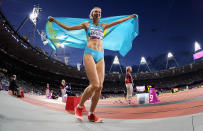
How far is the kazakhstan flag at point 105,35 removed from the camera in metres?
3.92

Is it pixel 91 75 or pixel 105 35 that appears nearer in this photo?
pixel 91 75

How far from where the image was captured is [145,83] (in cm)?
4338

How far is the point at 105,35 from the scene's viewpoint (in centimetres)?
393

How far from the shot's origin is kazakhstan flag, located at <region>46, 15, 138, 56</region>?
12.9 ft

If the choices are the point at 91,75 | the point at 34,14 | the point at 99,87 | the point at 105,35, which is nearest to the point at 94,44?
the point at 91,75

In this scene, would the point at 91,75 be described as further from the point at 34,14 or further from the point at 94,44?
the point at 34,14

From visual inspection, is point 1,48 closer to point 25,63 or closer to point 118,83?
point 25,63

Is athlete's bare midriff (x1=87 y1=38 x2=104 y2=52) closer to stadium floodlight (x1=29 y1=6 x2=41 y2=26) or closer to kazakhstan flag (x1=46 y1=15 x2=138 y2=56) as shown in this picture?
kazakhstan flag (x1=46 y1=15 x2=138 y2=56)

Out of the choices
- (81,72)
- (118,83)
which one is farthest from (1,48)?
(118,83)

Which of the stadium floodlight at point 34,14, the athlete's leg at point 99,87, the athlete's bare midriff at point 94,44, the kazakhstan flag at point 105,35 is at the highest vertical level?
the stadium floodlight at point 34,14

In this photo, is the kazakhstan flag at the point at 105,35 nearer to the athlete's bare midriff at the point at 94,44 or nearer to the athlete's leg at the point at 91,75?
the athlete's bare midriff at the point at 94,44

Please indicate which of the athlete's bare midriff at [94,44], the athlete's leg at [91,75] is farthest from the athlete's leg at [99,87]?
the athlete's bare midriff at [94,44]

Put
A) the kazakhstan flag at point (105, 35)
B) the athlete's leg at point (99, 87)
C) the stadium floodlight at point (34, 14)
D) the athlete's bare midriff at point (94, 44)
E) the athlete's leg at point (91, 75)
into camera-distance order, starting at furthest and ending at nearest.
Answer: the stadium floodlight at point (34, 14)
the kazakhstan flag at point (105, 35)
the athlete's bare midriff at point (94, 44)
the athlete's leg at point (99, 87)
the athlete's leg at point (91, 75)

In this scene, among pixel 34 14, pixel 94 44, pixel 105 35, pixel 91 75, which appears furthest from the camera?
pixel 34 14
